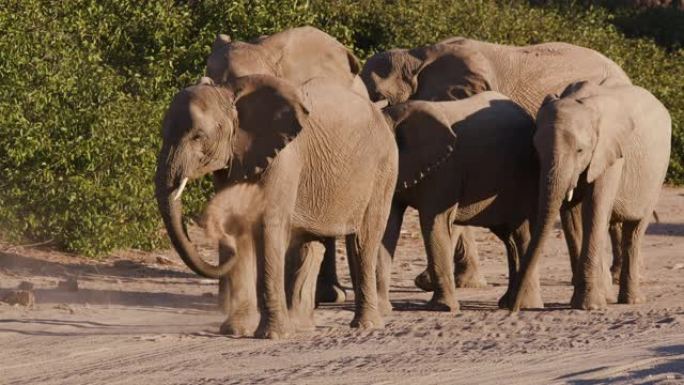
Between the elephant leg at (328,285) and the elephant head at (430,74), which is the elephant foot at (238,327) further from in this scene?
the elephant head at (430,74)

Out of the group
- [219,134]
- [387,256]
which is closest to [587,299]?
[387,256]

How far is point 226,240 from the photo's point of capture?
1070 cm

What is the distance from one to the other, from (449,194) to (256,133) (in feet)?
8.74

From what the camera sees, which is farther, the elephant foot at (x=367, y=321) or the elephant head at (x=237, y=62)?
the elephant head at (x=237, y=62)

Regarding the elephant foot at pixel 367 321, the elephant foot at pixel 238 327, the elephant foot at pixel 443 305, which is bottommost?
the elephant foot at pixel 443 305

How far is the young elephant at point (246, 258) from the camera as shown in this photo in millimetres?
10555

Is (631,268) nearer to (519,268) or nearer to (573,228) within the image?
(573,228)

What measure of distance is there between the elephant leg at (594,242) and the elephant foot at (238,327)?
2843 mm

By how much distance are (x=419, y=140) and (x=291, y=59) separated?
1140 mm

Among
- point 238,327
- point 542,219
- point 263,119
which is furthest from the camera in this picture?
point 542,219

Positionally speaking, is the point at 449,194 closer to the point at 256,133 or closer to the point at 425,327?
the point at 425,327

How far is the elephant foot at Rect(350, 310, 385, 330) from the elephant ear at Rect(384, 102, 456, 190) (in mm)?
1453

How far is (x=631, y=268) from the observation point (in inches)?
526

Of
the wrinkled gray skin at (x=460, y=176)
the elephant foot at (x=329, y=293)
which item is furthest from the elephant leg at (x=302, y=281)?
the elephant foot at (x=329, y=293)
